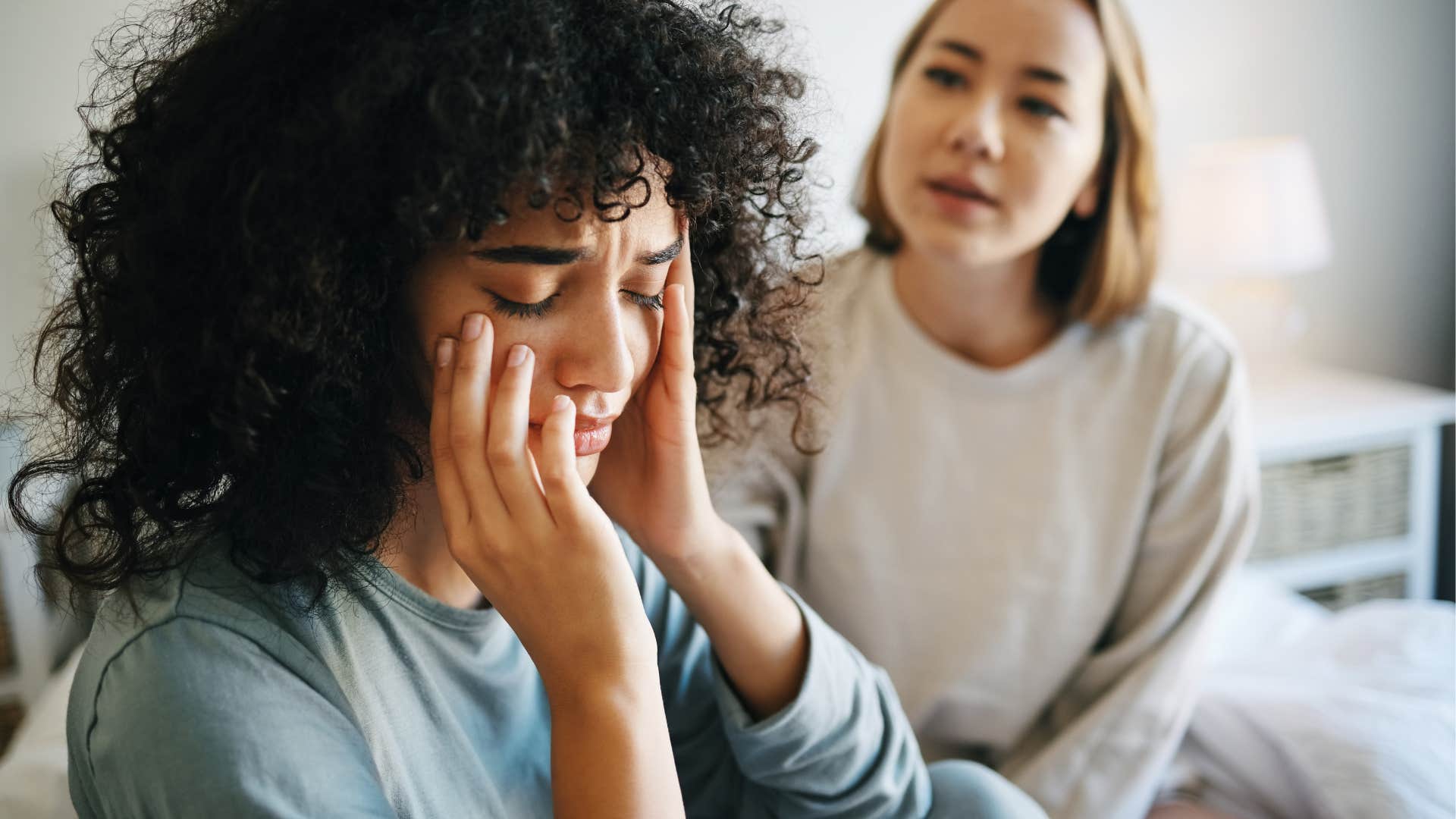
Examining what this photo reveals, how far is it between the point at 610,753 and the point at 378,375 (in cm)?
28

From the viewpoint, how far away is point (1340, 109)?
2.62 metres

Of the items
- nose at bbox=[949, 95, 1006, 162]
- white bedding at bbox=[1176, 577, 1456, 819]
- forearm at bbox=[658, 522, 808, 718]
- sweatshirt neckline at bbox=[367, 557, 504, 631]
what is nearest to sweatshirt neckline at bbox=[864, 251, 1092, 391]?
nose at bbox=[949, 95, 1006, 162]

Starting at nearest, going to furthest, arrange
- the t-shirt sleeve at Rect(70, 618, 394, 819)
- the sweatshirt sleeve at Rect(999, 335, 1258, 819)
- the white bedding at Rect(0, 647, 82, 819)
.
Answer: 1. the t-shirt sleeve at Rect(70, 618, 394, 819)
2. the white bedding at Rect(0, 647, 82, 819)
3. the sweatshirt sleeve at Rect(999, 335, 1258, 819)

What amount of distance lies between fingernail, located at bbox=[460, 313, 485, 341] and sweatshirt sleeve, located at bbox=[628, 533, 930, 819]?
1.24 feet

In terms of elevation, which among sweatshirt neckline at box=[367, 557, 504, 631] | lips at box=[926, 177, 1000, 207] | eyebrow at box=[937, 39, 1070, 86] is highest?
eyebrow at box=[937, 39, 1070, 86]

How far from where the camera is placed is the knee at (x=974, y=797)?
93cm

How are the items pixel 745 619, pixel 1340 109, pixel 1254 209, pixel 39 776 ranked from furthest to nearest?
pixel 1340 109 < pixel 1254 209 < pixel 39 776 < pixel 745 619

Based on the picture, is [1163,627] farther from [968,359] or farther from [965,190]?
[965,190]

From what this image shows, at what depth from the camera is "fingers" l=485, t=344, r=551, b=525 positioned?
0.67m

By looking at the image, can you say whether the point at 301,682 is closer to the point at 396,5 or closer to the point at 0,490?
the point at 396,5

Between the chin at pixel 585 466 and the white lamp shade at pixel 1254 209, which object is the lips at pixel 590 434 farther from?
the white lamp shade at pixel 1254 209

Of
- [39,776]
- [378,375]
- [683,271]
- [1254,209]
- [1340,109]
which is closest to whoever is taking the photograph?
[378,375]

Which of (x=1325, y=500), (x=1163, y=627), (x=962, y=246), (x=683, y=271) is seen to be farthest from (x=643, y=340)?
(x=1325, y=500)

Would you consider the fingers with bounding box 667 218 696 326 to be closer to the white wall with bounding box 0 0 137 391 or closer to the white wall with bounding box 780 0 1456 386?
the white wall with bounding box 0 0 137 391
